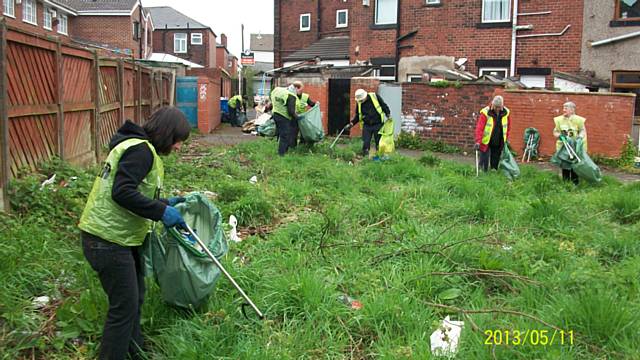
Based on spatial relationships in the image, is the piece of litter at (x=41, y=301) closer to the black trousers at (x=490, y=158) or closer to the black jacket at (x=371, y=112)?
the black trousers at (x=490, y=158)

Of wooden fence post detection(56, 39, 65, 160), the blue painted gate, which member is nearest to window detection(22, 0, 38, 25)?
the blue painted gate

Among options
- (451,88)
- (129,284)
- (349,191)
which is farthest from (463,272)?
(451,88)

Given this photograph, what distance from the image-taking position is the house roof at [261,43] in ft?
275

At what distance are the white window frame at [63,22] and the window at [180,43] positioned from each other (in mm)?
16020

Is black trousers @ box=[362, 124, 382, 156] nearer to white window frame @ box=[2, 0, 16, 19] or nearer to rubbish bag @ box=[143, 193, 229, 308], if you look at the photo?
rubbish bag @ box=[143, 193, 229, 308]

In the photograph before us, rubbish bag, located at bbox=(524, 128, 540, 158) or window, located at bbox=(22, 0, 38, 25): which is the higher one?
window, located at bbox=(22, 0, 38, 25)

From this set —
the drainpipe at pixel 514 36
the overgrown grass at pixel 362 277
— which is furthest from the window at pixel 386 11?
the overgrown grass at pixel 362 277

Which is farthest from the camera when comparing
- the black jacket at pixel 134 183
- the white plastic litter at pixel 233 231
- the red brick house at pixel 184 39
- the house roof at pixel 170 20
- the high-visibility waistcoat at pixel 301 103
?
the house roof at pixel 170 20

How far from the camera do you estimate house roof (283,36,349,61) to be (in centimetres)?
2520

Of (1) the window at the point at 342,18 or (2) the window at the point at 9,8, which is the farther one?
(1) the window at the point at 342,18

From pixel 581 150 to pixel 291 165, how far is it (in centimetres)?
485

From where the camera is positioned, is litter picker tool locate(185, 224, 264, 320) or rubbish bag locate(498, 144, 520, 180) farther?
rubbish bag locate(498, 144, 520, 180)

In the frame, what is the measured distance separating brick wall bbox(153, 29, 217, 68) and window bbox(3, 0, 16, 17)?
2588 centimetres

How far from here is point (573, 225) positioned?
22.0 ft
